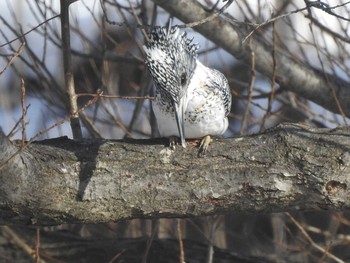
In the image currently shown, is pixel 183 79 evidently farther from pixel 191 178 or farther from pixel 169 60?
pixel 191 178

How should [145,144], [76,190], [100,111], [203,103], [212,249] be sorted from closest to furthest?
[76,190]
[145,144]
[203,103]
[212,249]
[100,111]

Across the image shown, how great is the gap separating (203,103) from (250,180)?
496mm

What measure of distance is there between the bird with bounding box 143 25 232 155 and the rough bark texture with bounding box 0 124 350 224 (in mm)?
155

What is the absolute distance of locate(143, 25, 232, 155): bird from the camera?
3016 millimetres

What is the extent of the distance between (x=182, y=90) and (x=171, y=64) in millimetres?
126

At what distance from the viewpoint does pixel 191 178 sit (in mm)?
2822

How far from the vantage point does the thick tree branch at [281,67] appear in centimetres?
364

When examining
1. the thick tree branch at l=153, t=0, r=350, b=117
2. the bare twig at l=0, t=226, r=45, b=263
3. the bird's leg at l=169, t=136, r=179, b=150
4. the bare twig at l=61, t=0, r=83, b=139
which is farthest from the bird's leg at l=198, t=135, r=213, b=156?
the bare twig at l=0, t=226, r=45, b=263

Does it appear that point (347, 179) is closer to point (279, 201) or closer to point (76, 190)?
point (279, 201)

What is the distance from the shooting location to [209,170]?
2.83m

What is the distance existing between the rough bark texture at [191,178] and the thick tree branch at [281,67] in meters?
0.90

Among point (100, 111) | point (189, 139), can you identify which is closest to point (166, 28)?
point (189, 139)

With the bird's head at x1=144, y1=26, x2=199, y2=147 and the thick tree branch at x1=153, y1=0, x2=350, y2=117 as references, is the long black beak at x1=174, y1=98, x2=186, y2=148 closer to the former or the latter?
the bird's head at x1=144, y1=26, x2=199, y2=147

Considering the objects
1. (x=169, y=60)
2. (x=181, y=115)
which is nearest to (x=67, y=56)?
(x=169, y=60)
